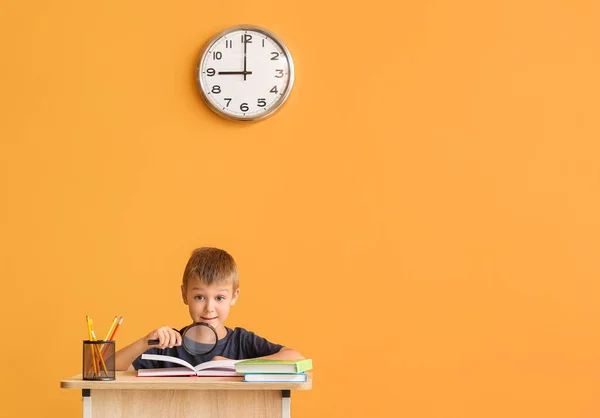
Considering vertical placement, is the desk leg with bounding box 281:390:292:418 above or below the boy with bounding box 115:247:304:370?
below

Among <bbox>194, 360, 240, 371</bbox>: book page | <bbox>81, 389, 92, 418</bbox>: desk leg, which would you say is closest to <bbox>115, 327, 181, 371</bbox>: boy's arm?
<bbox>194, 360, 240, 371</bbox>: book page

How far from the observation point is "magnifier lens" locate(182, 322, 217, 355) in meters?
2.32

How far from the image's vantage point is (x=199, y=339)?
2352 mm

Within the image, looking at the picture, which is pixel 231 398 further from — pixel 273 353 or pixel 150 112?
pixel 150 112

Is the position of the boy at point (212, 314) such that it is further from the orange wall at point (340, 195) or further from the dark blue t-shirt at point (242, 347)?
the orange wall at point (340, 195)

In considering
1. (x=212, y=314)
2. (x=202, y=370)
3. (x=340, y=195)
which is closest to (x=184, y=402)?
(x=202, y=370)

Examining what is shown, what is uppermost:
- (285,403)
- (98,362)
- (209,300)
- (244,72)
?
(244,72)

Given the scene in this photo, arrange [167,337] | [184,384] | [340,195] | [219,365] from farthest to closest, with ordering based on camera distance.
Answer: [340,195], [167,337], [219,365], [184,384]

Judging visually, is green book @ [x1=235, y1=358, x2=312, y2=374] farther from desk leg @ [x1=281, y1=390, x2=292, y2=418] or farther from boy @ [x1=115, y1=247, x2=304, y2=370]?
boy @ [x1=115, y1=247, x2=304, y2=370]

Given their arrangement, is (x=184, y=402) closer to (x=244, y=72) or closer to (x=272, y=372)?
(x=272, y=372)

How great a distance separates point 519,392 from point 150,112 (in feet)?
5.89

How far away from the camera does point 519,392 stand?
339cm

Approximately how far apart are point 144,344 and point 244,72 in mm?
1441

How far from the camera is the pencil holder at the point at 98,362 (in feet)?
6.98
